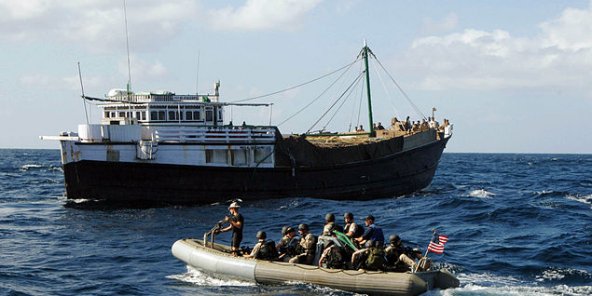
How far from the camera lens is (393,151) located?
131ft

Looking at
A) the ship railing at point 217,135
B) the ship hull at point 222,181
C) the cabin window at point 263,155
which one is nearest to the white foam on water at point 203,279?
the ship hull at point 222,181

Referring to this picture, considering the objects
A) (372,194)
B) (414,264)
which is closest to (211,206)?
(372,194)

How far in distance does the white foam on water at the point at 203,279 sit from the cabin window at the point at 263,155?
14.7m

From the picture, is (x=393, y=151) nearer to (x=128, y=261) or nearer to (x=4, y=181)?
(x=128, y=261)

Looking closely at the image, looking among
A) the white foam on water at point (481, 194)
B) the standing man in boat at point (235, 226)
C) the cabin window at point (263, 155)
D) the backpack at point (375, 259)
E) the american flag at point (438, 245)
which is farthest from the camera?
the white foam on water at point (481, 194)

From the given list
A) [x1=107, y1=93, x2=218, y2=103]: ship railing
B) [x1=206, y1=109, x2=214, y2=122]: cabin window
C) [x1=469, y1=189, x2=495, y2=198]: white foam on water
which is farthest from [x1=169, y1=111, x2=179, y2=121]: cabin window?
[x1=469, y1=189, x2=495, y2=198]: white foam on water

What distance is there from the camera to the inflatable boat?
16.9 meters

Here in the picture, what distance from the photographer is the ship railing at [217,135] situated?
3334 cm

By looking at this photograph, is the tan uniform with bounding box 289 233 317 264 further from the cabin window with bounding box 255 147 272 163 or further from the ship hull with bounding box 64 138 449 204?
the cabin window with bounding box 255 147 272 163

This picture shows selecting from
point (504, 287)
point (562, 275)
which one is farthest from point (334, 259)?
point (562, 275)

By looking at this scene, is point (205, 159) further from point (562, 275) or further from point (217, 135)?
point (562, 275)

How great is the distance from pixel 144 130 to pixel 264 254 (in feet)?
51.4

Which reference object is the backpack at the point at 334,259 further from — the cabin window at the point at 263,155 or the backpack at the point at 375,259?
the cabin window at the point at 263,155

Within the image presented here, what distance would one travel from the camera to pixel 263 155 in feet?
116
